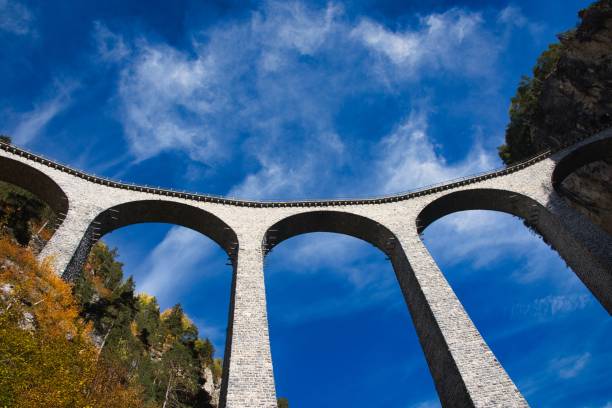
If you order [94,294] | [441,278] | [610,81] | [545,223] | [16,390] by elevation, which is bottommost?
[16,390]

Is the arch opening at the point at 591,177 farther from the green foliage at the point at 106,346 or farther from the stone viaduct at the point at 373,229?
the green foliage at the point at 106,346

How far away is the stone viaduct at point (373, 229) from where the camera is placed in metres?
17.5

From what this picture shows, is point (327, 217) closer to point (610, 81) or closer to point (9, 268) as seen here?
point (9, 268)

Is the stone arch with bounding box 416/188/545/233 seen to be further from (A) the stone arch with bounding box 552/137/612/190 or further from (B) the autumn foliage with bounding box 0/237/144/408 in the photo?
(B) the autumn foliage with bounding box 0/237/144/408

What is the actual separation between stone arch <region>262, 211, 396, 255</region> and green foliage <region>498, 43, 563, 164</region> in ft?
55.9

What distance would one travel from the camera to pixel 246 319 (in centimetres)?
1930

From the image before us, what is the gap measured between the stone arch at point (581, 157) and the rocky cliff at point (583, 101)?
594 mm

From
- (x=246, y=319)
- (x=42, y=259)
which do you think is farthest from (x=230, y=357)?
(x=42, y=259)

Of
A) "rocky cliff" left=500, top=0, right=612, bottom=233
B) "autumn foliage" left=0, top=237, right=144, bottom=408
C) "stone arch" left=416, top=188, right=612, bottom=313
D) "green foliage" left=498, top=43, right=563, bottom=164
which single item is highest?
"green foliage" left=498, top=43, right=563, bottom=164

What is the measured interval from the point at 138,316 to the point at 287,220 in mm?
29751

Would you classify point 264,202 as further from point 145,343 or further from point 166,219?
point 145,343

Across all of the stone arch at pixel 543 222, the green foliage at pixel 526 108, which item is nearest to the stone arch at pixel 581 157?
the stone arch at pixel 543 222

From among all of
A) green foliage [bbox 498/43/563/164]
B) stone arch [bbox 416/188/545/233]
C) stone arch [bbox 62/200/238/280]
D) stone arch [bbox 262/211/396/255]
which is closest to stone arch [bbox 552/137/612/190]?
stone arch [bbox 416/188/545/233]

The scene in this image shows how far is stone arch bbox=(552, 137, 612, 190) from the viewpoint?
91.3 ft
